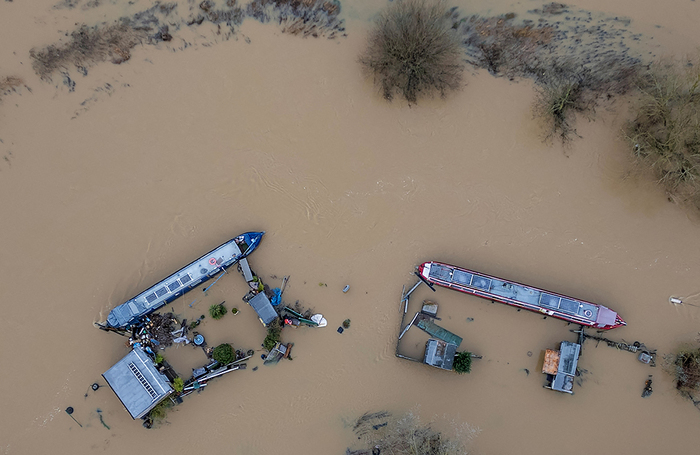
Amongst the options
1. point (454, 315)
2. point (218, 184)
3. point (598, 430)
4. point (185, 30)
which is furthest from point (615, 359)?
point (185, 30)

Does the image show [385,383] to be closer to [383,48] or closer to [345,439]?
[345,439]

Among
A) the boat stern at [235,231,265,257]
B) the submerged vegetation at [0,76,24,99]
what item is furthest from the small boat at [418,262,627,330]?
the submerged vegetation at [0,76,24,99]

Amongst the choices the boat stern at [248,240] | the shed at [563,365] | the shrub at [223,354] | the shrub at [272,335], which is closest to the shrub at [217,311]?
the shrub at [223,354]

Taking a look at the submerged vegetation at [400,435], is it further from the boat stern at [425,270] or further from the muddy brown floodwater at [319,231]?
the boat stern at [425,270]

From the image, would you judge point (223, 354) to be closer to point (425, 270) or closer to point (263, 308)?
point (263, 308)

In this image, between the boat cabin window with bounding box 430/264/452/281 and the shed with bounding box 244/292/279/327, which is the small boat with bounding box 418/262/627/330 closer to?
the boat cabin window with bounding box 430/264/452/281
